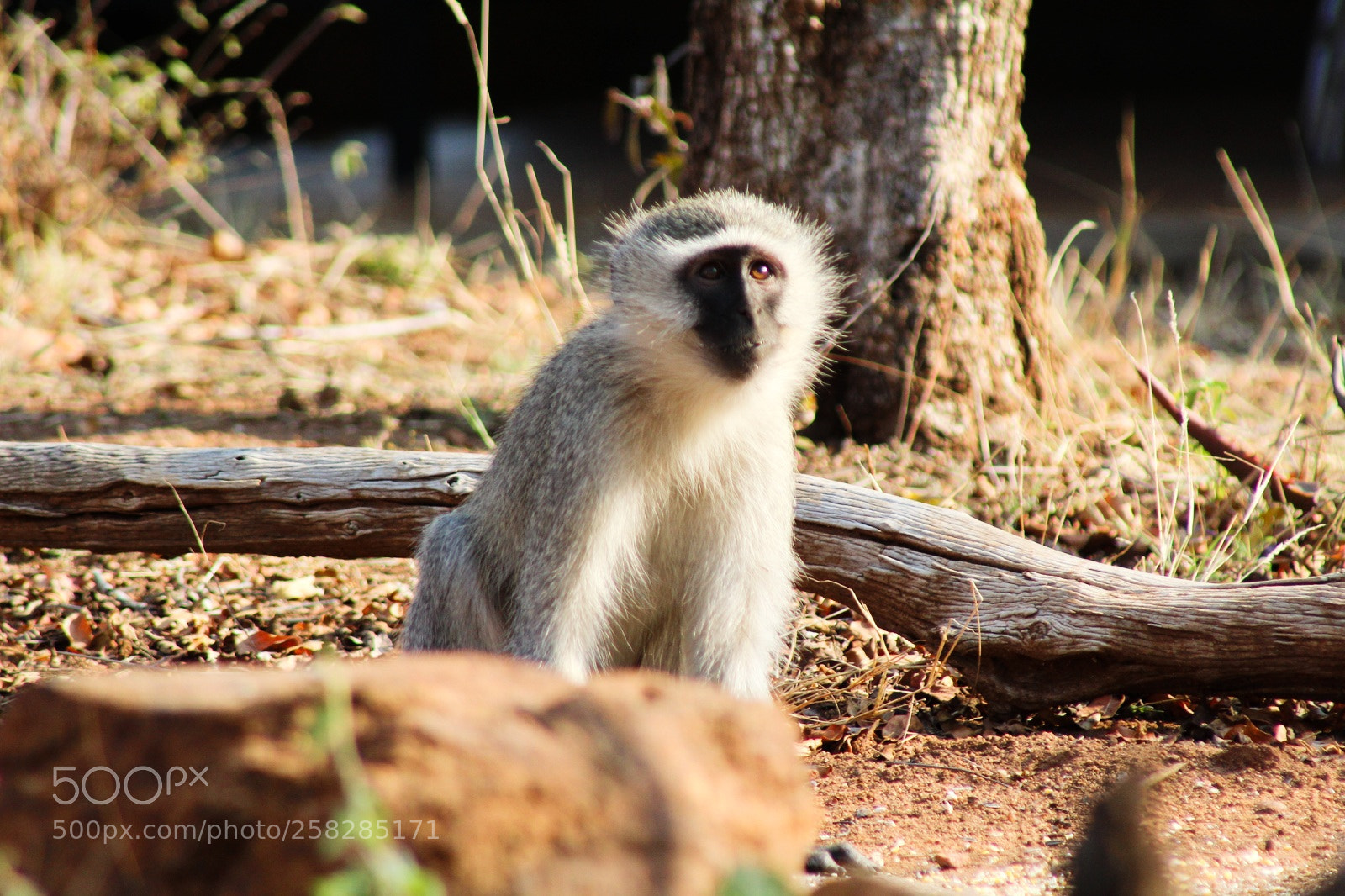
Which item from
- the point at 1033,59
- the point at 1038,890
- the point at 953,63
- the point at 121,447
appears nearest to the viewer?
the point at 1038,890

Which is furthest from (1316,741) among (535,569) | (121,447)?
(121,447)

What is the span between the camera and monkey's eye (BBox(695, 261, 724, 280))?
2688 mm

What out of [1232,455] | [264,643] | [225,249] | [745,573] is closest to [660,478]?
[745,573]

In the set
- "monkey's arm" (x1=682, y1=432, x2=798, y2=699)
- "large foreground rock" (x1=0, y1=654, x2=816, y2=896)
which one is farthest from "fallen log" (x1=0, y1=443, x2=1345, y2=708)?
"large foreground rock" (x1=0, y1=654, x2=816, y2=896)

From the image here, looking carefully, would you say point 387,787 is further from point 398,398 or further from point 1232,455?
point 398,398

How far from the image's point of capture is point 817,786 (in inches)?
104

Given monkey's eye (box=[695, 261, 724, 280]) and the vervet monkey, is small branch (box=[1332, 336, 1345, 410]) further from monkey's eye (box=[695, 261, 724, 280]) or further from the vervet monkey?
monkey's eye (box=[695, 261, 724, 280])

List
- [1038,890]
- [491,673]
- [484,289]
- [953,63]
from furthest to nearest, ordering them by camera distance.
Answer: [484,289] < [953,63] < [1038,890] < [491,673]

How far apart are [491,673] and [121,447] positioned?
6.91ft

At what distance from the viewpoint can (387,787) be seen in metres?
1.37

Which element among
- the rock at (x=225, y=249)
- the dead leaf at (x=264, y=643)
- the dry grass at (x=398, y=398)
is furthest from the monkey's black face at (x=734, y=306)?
the rock at (x=225, y=249)

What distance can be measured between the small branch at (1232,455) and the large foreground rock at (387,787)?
2466 mm

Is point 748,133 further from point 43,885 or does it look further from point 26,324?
point 26,324

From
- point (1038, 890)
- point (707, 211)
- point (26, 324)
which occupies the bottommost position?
point (26, 324)
